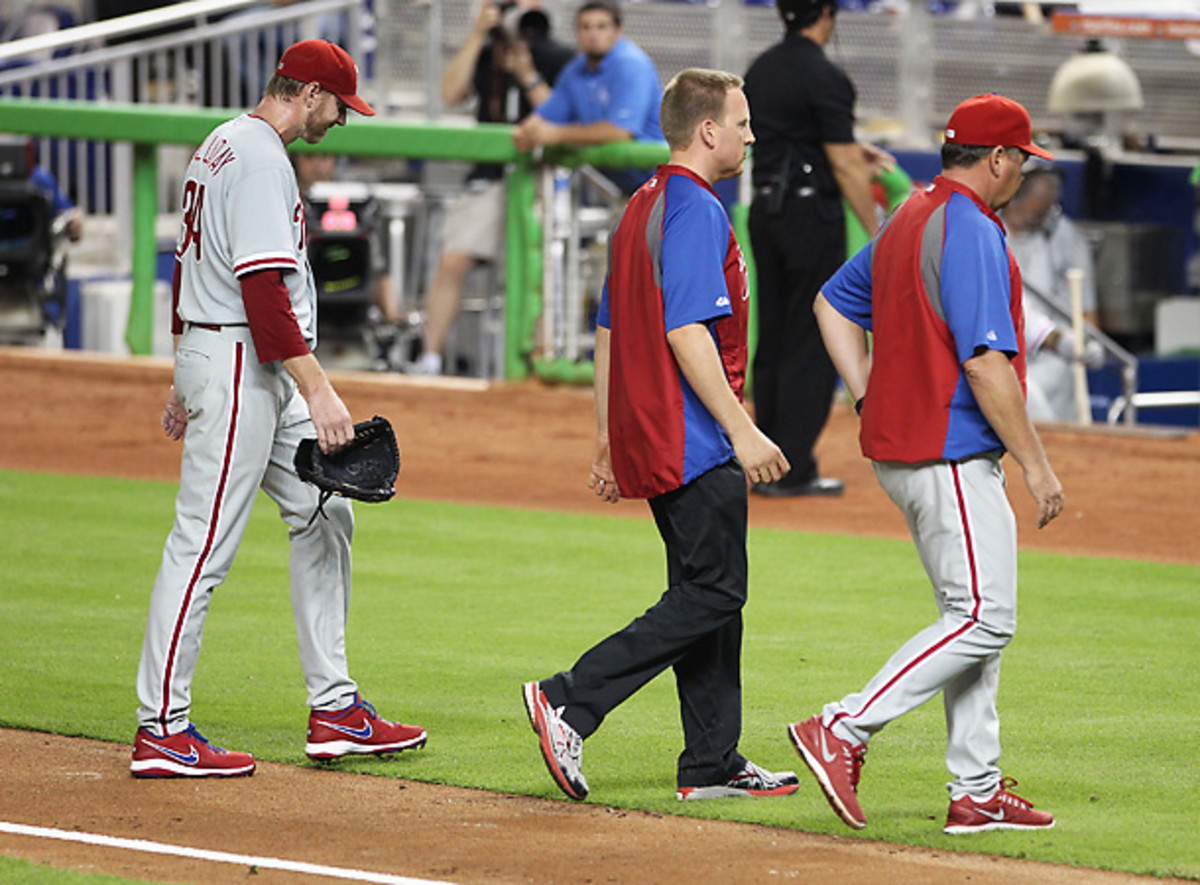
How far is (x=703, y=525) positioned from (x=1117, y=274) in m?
12.4

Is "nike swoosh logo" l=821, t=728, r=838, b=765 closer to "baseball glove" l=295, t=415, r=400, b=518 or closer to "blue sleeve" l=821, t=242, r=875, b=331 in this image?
"blue sleeve" l=821, t=242, r=875, b=331

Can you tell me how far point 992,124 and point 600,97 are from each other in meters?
9.24

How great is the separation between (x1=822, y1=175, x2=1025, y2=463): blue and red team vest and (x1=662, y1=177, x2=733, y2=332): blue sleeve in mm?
412

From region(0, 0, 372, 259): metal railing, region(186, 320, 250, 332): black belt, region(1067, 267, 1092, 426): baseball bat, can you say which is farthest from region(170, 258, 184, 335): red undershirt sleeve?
region(0, 0, 372, 259): metal railing

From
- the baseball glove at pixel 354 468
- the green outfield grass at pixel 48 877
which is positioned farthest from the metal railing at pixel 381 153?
the green outfield grass at pixel 48 877

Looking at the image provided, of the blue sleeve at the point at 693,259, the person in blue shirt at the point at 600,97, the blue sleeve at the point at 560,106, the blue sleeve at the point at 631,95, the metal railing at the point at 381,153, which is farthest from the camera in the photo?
the metal railing at the point at 381,153

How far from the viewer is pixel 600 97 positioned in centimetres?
1427

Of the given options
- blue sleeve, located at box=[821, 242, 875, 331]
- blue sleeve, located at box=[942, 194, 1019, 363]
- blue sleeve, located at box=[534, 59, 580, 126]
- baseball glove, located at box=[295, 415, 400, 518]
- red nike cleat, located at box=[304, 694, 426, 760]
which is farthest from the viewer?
blue sleeve, located at box=[534, 59, 580, 126]

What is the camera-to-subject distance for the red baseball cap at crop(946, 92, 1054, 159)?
5.21 meters

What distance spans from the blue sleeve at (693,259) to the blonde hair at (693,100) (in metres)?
0.17

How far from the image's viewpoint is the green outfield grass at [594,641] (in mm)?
5719

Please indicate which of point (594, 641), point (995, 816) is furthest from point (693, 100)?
point (594, 641)

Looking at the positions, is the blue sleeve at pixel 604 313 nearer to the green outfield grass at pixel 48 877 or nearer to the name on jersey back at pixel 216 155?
the name on jersey back at pixel 216 155

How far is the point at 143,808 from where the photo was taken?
550 cm
